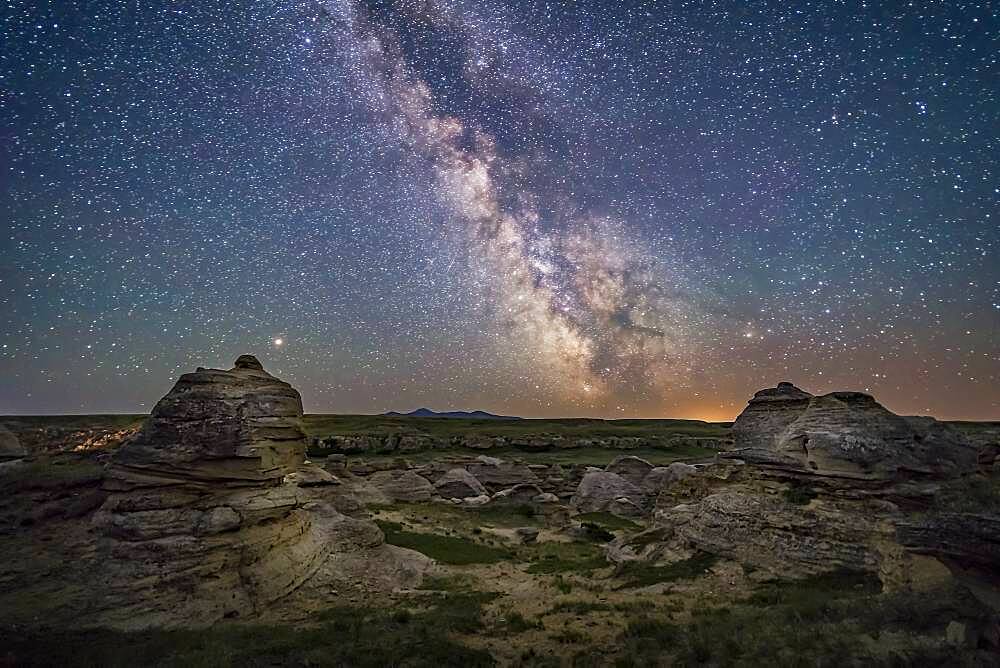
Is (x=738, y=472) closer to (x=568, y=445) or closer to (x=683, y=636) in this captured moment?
(x=683, y=636)

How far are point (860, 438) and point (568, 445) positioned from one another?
119 meters

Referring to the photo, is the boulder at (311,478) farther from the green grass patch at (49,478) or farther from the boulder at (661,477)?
the boulder at (661,477)

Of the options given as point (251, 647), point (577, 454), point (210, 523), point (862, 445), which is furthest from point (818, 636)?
point (577, 454)

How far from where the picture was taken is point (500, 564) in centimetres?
3031

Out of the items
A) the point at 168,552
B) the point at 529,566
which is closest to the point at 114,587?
the point at 168,552

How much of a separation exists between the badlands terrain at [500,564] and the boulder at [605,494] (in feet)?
79.4

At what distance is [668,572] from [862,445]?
36.0 feet

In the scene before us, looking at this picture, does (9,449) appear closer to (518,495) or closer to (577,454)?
Result: (518,495)

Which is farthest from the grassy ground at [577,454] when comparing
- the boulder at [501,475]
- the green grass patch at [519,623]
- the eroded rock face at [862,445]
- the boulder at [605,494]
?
the green grass patch at [519,623]

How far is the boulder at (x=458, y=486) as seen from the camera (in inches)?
2189

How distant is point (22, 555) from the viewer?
1658 centimetres

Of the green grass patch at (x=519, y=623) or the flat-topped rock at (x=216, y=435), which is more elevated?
the flat-topped rock at (x=216, y=435)

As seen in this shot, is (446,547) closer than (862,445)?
No

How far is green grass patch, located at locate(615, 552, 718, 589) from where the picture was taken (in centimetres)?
2206
